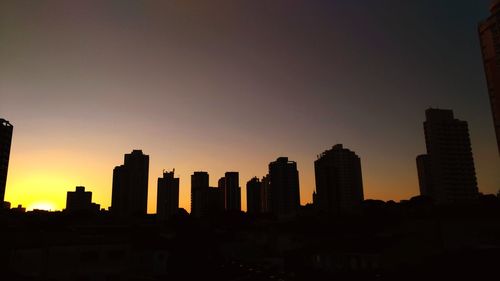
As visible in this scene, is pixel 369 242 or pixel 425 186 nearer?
pixel 369 242

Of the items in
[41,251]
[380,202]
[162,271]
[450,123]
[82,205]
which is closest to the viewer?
[41,251]

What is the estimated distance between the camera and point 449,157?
13788cm

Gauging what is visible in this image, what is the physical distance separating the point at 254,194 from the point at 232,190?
1011cm

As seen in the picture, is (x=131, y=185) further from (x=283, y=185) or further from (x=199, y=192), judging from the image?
(x=283, y=185)

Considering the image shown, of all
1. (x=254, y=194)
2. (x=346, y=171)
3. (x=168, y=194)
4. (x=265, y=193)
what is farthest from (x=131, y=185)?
(x=346, y=171)

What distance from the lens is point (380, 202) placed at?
99938mm

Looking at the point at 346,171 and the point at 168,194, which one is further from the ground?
the point at 346,171

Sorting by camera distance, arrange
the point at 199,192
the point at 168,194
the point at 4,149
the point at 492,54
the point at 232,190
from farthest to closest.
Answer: the point at 168,194 → the point at 232,190 → the point at 199,192 → the point at 492,54 → the point at 4,149

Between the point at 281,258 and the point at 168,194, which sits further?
the point at 168,194

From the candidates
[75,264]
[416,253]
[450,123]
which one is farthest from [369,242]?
[450,123]

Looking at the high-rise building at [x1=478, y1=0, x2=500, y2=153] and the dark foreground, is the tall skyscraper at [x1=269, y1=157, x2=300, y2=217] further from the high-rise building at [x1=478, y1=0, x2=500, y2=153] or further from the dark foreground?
the dark foreground

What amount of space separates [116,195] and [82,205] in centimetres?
3567

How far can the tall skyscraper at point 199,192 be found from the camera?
155475mm

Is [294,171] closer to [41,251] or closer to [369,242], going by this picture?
[369,242]
